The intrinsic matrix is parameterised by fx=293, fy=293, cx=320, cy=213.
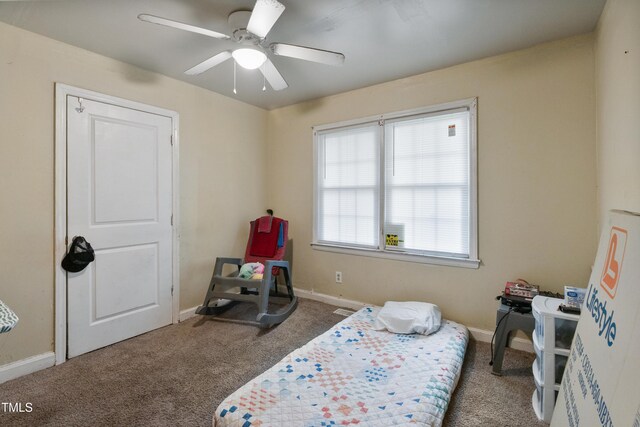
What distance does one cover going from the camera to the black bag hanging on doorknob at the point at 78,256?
226cm

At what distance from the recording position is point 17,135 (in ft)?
6.77

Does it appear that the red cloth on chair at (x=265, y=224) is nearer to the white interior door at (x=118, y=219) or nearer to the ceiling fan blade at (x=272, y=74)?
the white interior door at (x=118, y=219)

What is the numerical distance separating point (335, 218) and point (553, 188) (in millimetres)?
2054

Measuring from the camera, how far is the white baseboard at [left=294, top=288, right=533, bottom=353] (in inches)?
93.6

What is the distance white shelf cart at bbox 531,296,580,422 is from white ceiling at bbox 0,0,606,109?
1.89 m

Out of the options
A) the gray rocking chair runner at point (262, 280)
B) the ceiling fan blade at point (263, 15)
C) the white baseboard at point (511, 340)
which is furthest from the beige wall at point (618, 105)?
the gray rocking chair runner at point (262, 280)

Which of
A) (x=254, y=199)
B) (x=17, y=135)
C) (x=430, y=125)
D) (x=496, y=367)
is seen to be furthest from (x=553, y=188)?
(x=17, y=135)

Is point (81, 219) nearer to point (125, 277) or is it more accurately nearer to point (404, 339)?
point (125, 277)

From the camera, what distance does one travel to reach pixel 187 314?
308 centimetres

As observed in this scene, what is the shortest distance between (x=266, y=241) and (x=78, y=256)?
170 centimetres

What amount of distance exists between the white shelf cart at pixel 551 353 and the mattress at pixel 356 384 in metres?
0.45

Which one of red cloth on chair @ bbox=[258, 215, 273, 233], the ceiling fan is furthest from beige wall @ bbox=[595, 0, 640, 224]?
red cloth on chair @ bbox=[258, 215, 273, 233]

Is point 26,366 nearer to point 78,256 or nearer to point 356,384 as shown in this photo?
point 78,256

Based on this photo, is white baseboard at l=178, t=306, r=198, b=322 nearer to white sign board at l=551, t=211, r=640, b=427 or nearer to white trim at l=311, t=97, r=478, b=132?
white trim at l=311, t=97, r=478, b=132
